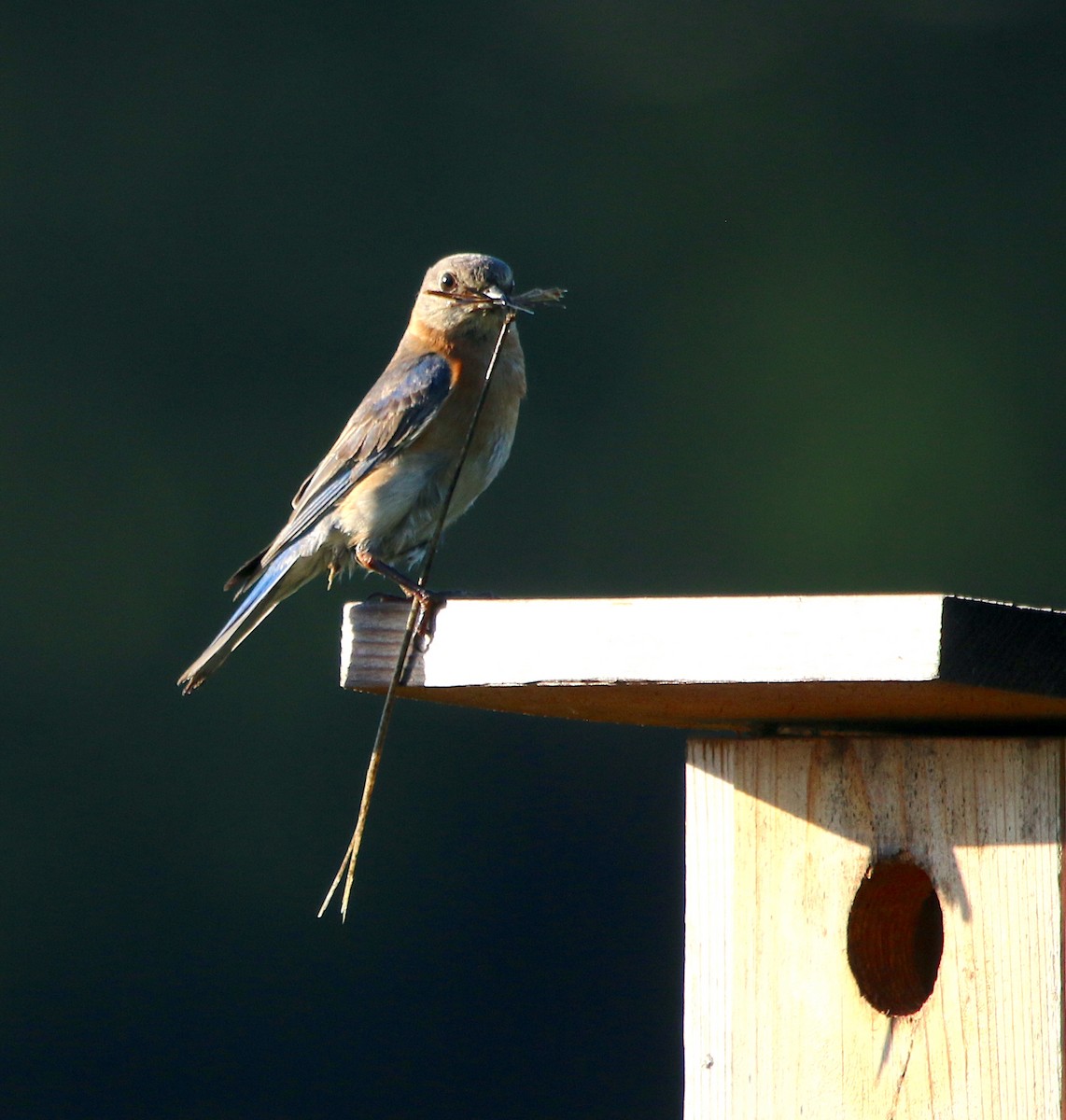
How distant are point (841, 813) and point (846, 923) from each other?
109mm

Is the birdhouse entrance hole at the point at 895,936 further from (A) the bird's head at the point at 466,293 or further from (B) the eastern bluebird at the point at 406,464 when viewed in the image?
(A) the bird's head at the point at 466,293

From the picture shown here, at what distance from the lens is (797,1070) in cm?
206

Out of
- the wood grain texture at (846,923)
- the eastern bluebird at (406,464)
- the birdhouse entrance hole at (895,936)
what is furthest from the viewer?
the eastern bluebird at (406,464)

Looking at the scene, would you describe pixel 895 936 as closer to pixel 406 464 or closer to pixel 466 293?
pixel 406 464

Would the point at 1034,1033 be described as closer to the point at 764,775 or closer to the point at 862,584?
the point at 764,775

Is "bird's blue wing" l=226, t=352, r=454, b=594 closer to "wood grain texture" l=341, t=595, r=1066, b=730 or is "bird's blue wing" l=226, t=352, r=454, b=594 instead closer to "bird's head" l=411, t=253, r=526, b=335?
"bird's head" l=411, t=253, r=526, b=335

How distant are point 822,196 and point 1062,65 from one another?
926 millimetres

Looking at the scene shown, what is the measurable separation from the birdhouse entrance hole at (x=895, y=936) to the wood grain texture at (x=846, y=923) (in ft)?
0.06

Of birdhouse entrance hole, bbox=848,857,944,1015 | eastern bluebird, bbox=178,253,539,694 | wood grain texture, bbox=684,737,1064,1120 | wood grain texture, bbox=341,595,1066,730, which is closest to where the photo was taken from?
wood grain texture, bbox=341,595,1066,730

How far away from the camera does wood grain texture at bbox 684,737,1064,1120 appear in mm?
1912

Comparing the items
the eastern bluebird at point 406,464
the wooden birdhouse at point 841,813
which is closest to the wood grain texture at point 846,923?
the wooden birdhouse at point 841,813

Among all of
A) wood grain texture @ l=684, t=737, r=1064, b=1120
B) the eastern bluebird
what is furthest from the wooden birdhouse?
the eastern bluebird

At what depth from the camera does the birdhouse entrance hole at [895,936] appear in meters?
2.06

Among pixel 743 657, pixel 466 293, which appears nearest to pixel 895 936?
pixel 743 657
